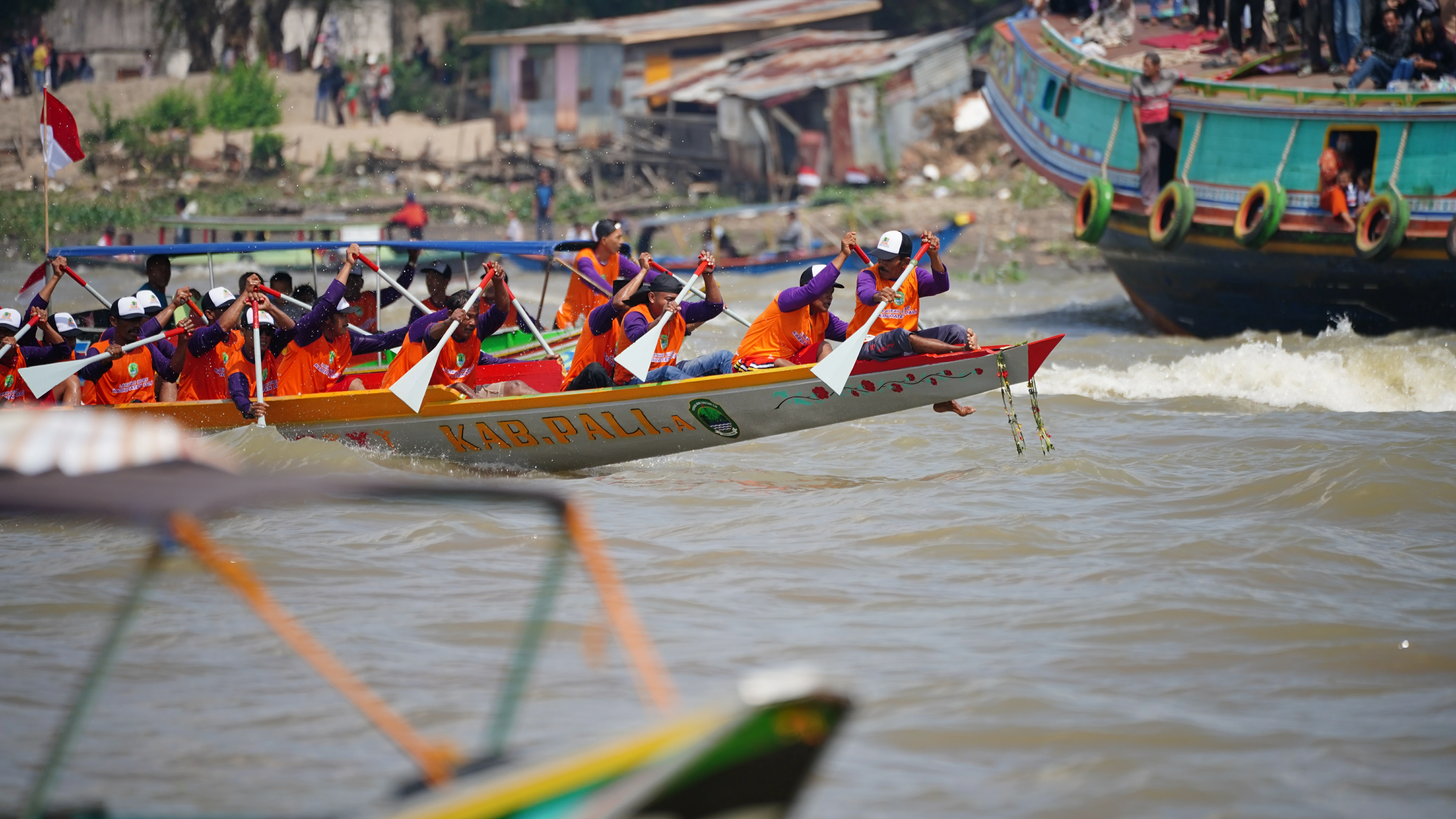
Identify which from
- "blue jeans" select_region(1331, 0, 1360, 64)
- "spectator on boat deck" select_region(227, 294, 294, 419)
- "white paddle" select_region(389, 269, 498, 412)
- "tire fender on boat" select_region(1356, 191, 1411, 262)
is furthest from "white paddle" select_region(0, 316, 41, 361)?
"blue jeans" select_region(1331, 0, 1360, 64)

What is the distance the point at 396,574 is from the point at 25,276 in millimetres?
19948

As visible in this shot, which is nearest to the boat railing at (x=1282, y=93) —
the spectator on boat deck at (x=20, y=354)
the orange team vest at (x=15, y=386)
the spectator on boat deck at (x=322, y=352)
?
the spectator on boat deck at (x=322, y=352)

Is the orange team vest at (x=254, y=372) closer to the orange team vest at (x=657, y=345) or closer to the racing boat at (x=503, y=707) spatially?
the orange team vest at (x=657, y=345)

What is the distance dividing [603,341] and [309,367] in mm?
2027

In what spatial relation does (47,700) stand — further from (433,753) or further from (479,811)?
(479,811)

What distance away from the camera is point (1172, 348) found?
1498cm

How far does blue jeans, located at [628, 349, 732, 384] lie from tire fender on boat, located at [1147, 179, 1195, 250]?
23.3 feet

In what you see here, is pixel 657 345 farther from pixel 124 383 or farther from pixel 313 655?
pixel 313 655

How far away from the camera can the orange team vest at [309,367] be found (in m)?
9.52

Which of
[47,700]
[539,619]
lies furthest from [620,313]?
[539,619]

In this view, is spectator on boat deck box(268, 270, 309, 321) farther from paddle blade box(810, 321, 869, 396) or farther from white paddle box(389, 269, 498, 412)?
paddle blade box(810, 321, 869, 396)

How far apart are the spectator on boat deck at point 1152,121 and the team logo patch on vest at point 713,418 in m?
7.92

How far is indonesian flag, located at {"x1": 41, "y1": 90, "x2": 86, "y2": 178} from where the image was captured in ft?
39.8

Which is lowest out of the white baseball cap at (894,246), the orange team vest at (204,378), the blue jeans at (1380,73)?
the orange team vest at (204,378)
